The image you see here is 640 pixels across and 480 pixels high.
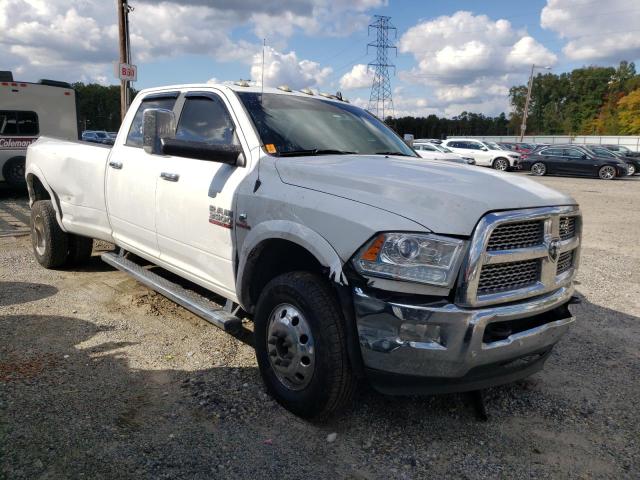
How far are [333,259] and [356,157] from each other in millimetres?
1119

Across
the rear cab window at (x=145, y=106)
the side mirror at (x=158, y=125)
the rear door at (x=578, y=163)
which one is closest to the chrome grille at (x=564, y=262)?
the side mirror at (x=158, y=125)

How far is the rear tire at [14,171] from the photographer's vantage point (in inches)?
489

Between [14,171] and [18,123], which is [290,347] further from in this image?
[18,123]

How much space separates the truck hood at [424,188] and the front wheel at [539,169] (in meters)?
25.1

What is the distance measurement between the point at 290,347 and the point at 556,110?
4506 inches

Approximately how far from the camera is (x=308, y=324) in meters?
2.96

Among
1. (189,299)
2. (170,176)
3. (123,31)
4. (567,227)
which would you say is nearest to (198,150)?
(170,176)

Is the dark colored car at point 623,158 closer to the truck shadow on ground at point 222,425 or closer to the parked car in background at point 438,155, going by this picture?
the parked car in background at point 438,155

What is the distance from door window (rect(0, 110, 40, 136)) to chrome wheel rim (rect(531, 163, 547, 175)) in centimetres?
2214

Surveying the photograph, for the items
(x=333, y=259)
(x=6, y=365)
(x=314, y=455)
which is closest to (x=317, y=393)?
(x=314, y=455)

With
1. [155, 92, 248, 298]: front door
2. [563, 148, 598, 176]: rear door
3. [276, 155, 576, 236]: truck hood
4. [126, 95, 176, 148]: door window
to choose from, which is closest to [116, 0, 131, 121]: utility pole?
[126, 95, 176, 148]: door window

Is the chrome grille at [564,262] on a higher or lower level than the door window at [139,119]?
lower

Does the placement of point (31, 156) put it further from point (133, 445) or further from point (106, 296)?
point (133, 445)

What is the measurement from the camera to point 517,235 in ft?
9.23
